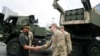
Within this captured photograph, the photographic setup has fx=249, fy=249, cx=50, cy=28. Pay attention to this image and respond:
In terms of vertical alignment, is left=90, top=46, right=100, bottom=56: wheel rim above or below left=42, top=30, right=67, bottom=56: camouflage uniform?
below

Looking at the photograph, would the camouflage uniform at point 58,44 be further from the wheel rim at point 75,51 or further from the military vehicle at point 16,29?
the military vehicle at point 16,29

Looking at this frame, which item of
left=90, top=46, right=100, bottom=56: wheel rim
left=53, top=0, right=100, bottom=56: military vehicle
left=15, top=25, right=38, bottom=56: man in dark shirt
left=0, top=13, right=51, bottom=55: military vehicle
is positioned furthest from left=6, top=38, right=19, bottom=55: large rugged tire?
left=15, top=25, right=38, bottom=56: man in dark shirt

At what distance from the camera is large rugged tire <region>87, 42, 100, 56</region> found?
459 inches

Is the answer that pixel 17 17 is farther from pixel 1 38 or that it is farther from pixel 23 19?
pixel 1 38

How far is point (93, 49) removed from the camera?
38.7 ft

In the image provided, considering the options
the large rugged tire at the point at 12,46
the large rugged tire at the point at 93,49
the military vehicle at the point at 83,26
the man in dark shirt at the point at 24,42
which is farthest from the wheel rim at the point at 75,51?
the man in dark shirt at the point at 24,42

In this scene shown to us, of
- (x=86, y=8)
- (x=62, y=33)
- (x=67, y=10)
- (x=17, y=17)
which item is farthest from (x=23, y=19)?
(x=62, y=33)

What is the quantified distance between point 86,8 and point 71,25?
1.19 meters

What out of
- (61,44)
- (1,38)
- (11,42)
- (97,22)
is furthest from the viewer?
(1,38)

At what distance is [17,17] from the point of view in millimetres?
15148

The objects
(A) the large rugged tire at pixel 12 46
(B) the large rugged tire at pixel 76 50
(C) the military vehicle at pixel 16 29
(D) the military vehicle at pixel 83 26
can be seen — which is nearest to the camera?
(D) the military vehicle at pixel 83 26

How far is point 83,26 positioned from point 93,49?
1244 millimetres

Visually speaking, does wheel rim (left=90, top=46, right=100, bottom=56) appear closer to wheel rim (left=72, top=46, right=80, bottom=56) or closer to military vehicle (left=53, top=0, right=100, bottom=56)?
military vehicle (left=53, top=0, right=100, bottom=56)

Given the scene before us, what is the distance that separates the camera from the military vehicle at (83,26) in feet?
38.6
